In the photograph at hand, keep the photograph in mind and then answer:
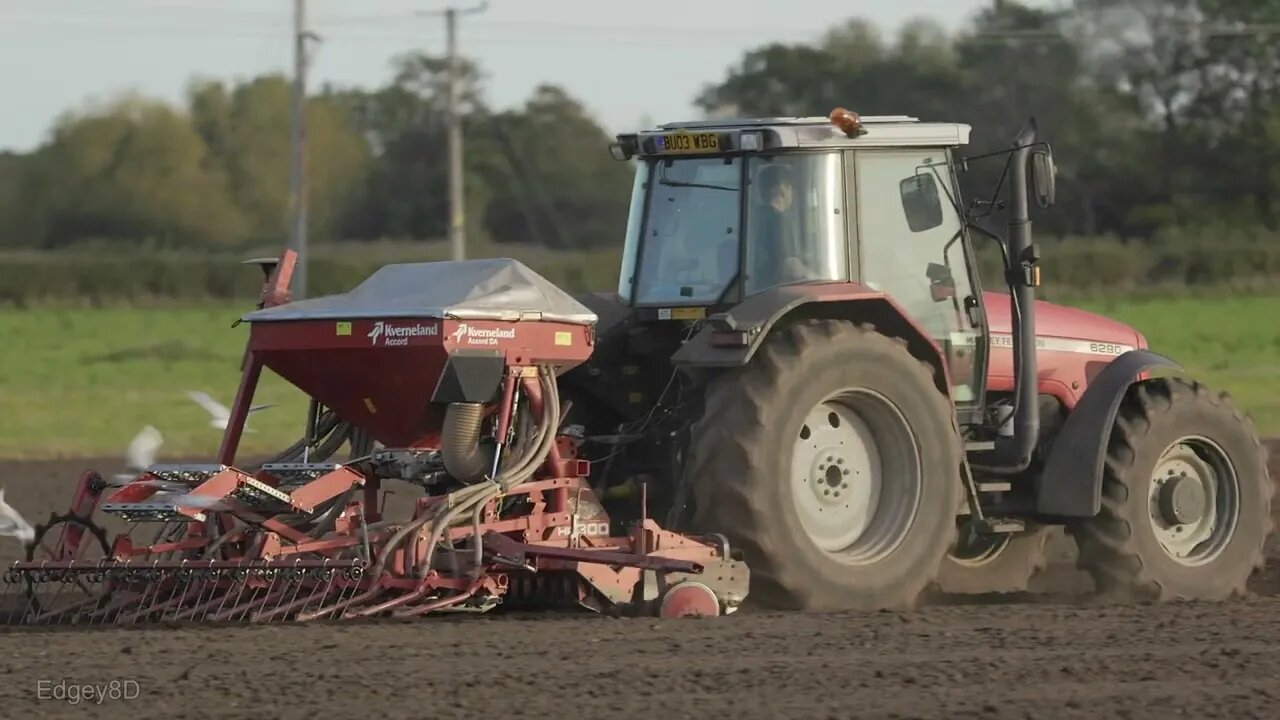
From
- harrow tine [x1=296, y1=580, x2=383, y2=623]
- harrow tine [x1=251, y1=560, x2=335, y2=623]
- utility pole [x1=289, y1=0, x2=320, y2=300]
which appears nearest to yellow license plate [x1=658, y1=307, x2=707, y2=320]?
harrow tine [x1=296, y1=580, x2=383, y2=623]

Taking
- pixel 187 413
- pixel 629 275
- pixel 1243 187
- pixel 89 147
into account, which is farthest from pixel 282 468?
pixel 1243 187

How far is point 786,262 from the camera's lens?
27.2 ft

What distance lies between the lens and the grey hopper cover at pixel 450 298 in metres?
7.62

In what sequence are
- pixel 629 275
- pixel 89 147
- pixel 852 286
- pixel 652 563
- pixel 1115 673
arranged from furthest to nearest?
pixel 89 147 → pixel 629 275 → pixel 852 286 → pixel 652 563 → pixel 1115 673

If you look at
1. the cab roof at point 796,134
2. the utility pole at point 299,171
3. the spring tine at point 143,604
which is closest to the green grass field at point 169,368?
the utility pole at point 299,171

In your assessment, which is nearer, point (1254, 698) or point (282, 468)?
point (1254, 698)

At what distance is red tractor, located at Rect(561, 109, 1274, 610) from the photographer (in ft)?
25.5

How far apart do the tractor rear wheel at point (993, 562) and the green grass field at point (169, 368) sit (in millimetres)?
9215

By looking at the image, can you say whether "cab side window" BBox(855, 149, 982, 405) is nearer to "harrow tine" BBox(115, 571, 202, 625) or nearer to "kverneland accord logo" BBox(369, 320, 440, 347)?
"kverneland accord logo" BBox(369, 320, 440, 347)

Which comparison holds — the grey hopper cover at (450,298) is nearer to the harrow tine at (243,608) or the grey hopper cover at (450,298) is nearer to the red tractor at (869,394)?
the red tractor at (869,394)

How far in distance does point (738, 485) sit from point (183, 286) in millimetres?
24202

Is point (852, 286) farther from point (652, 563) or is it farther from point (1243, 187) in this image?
point (1243, 187)

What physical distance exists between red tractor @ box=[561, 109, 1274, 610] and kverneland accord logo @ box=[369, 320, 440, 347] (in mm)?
1067

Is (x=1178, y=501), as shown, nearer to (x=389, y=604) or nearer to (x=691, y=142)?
(x=691, y=142)
